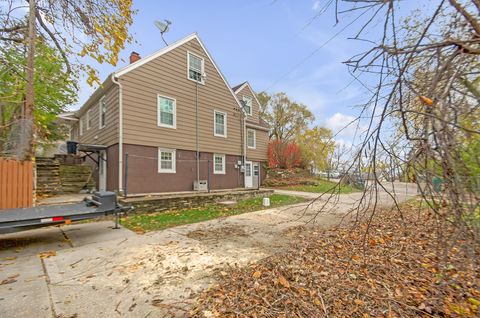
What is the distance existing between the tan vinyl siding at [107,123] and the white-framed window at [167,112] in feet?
5.76

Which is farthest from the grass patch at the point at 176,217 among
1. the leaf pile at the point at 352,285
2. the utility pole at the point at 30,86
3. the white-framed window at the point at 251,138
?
the white-framed window at the point at 251,138

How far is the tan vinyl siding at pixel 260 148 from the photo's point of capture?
52.9 ft

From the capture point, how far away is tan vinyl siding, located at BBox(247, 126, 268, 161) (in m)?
16.1

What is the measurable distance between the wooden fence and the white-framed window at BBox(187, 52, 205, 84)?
7721mm

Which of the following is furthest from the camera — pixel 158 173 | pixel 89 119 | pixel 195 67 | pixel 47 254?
pixel 89 119

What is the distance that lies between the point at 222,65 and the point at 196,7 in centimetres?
803

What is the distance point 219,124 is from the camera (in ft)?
42.2

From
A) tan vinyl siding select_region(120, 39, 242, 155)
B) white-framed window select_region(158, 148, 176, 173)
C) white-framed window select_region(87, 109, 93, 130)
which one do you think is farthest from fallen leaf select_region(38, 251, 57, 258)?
white-framed window select_region(87, 109, 93, 130)

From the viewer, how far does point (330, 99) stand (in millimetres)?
2590

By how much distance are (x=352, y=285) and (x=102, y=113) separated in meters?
12.0

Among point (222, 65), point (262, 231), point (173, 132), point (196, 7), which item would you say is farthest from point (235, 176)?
point (196, 7)

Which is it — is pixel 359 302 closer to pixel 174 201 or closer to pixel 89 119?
pixel 174 201

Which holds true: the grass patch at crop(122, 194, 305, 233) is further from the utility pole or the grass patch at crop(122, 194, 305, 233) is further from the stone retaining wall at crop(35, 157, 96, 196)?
the stone retaining wall at crop(35, 157, 96, 196)

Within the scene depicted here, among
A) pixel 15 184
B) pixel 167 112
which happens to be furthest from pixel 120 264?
pixel 167 112
